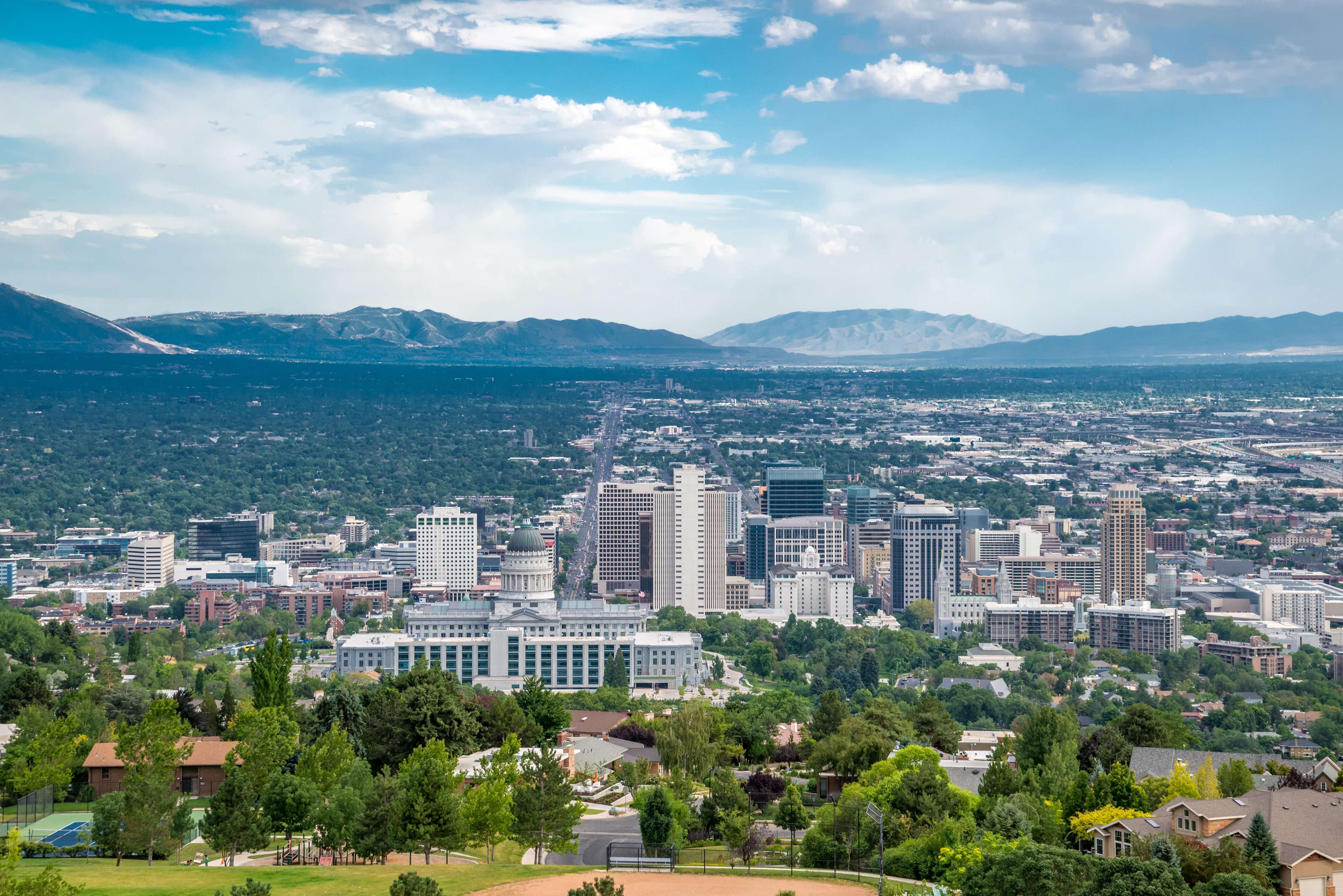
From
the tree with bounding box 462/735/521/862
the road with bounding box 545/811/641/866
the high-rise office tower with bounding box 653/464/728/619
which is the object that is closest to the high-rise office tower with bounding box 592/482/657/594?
the high-rise office tower with bounding box 653/464/728/619

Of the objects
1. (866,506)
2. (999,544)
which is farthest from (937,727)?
(866,506)

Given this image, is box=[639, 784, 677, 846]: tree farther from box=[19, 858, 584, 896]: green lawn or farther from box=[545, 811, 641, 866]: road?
box=[19, 858, 584, 896]: green lawn

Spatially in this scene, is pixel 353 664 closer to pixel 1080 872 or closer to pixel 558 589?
pixel 558 589

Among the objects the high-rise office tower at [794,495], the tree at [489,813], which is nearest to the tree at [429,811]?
the tree at [489,813]

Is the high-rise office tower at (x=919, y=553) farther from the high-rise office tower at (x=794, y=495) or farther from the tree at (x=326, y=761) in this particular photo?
the tree at (x=326, y=761)

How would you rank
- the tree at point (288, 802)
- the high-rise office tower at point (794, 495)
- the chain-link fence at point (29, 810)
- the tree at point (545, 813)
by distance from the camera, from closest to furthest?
the tree at point (288, 802), the tree at point (545, 813), the chain-link fence at point (29, 810), the high-rise office tower at point (794, 495)
